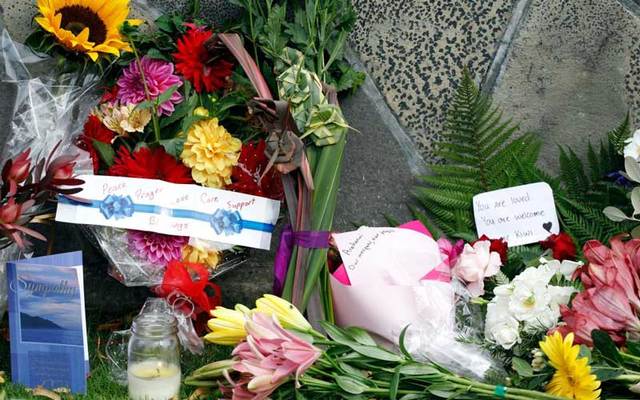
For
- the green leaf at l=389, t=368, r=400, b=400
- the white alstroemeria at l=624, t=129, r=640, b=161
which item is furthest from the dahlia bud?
the white alstroemeria at l=624, t=129, r=640, b=161

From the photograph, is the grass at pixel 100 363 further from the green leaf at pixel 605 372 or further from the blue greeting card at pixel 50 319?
the green leaf at pixel 605 372

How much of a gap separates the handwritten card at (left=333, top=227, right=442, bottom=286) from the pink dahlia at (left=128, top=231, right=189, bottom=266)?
373 millimetres

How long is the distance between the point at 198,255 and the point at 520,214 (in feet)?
2.65

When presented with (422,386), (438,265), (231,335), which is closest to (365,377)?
(422,386)

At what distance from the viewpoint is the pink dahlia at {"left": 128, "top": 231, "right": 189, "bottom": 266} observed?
1.96m

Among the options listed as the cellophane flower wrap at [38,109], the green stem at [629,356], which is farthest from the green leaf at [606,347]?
the cellophane flower wrap at [38,109]

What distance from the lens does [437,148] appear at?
88.9 inches

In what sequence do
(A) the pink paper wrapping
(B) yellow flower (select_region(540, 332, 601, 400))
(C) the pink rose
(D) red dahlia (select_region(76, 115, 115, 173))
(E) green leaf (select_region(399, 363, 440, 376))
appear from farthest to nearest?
(D) red dahlia (select_region(76, 115, 115, 173))
(C) the pink rose
(A) the pink paper wrapping
(E) green leaf (select_region(399, 363, 440, 376))
(B) yellow flower (select_region(540, 332, 601, 400))

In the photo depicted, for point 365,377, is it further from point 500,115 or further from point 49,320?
point 500,115

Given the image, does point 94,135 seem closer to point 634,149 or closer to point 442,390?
point 442,390

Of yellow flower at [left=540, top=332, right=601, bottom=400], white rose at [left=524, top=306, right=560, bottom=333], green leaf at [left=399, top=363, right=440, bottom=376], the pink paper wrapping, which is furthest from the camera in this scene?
the pink paper wrapping

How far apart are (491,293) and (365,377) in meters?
0.49

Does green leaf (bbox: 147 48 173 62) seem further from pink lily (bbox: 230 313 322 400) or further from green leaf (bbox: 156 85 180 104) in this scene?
pink lily (bbox: 230 313 322 400)

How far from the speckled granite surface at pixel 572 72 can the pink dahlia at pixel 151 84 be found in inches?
32.5
